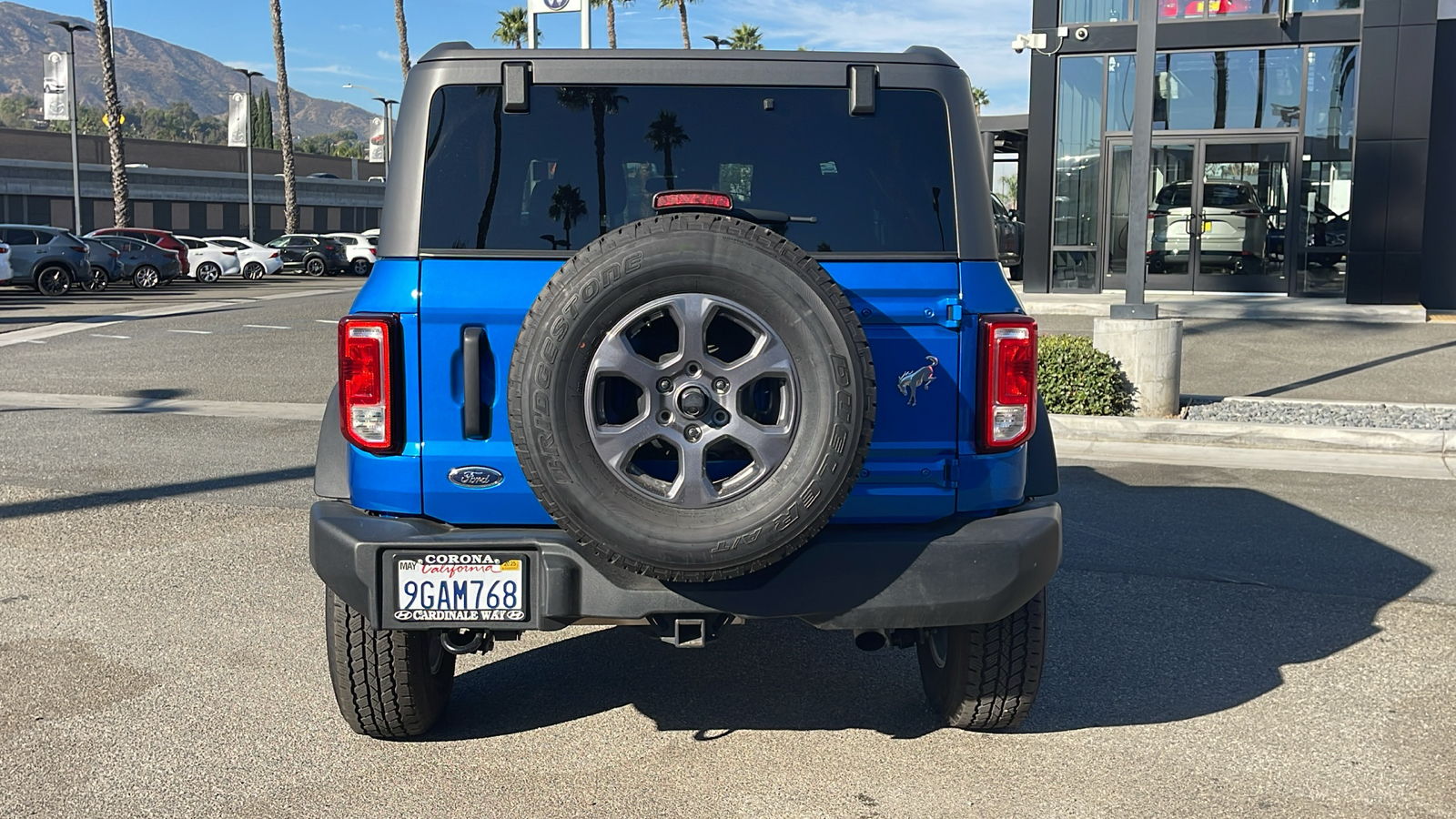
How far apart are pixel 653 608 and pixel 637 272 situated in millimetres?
899

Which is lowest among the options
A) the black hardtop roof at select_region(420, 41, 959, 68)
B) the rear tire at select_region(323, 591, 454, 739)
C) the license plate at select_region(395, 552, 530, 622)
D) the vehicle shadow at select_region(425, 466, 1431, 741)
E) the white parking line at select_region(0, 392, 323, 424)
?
the vehicle shadow at select_region(425, 466, 1431, 741)

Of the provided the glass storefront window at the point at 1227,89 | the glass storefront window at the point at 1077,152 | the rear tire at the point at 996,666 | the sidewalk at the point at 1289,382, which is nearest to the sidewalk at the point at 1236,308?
the sidewalk at the point at 1289,382

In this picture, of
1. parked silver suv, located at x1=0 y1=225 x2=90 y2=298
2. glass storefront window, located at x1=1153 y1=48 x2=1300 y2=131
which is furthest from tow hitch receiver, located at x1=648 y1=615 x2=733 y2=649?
parked silver suv, located at x1=0 y1=225 x2=90 y2=298

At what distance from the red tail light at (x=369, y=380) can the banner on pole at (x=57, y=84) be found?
43.2m

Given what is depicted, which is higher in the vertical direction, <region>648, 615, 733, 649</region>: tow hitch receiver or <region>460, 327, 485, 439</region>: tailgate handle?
<region>460, 327, 485, 439</region>: tailgate handle

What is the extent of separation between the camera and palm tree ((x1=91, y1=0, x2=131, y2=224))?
132 ft

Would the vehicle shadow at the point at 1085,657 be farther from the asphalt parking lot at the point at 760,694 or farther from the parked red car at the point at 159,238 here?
the parked red car at the point at 159,238

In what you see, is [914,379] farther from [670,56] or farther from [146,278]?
[146,278]

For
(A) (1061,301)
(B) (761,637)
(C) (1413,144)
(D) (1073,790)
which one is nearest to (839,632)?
(B) (761,637)

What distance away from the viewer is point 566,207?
3877 millimetres

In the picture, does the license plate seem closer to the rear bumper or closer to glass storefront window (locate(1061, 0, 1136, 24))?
the rear bumper

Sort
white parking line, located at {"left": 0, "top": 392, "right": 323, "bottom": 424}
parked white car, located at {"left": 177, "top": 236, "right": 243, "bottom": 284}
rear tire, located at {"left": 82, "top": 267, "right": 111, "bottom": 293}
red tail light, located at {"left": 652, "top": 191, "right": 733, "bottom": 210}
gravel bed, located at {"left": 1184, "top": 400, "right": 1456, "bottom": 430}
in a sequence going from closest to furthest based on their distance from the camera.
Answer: red tail light, located at {"left": 652, "top": 191, "right": 733, "bottom": 210} → gravel bed, located at {"left": 1184, "top": 400, "right": 1456, "bottom": 430} → white parking line, located at {"left": 0, "top": 392, "right": 323, "bottom": 424} → rear tire, located at {"left": 82, "top": 267, "right": 111, "bottom": 293} → parked white car, located at {"left": 177, "top": 236, "right": 243, "bottom": 284}

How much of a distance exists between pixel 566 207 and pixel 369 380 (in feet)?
2.39

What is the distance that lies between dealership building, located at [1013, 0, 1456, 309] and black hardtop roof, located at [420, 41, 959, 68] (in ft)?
62.9
